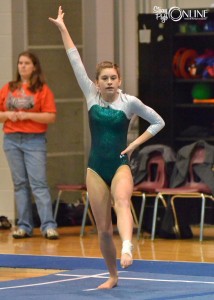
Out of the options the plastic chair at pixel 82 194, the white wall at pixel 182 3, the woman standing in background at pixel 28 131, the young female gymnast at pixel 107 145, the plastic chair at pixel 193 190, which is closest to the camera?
the young female gymnast at pixel 107 145

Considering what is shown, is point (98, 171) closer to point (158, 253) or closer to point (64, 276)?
point (64, 276)

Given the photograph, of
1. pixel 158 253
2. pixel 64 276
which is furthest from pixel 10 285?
pixel 158 253

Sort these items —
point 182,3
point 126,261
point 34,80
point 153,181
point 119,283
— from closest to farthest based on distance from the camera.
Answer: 1. point 126,261
2. point 119,283
3. point 34,80
4. point 153,181
5. point 182,3

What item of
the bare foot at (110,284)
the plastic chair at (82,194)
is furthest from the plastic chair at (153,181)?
the bare foot at (110,284)

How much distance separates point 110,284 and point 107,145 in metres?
0.91

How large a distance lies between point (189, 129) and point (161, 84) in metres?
0.56

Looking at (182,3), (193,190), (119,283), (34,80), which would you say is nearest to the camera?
(119,283)

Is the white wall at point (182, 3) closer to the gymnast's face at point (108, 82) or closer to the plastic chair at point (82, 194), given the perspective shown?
the plastic chair at point (82, 194)

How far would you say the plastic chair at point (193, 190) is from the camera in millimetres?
9453

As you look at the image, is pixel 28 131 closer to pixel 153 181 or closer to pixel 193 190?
pixel 153 181

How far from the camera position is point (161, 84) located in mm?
10922

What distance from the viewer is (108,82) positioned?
6.65 meters

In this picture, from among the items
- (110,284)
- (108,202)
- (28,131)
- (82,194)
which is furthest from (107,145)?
(82,194)

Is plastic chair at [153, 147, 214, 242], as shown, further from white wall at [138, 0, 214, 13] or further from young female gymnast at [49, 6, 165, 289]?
young female gymnast at [49, 6, 165, 289]
